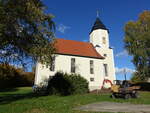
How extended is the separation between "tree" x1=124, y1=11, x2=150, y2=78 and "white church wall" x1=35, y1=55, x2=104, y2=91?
903 centimetres

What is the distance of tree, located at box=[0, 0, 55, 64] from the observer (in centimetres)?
1398

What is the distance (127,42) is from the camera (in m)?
30.8

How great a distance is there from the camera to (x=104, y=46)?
41781 mm

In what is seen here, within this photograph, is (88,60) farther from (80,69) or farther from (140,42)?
(140,42)

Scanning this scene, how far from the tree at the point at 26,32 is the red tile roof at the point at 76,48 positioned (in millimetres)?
18378

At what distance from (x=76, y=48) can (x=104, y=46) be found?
7667 millimetres

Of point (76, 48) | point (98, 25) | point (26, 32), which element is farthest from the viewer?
point (98, 25)

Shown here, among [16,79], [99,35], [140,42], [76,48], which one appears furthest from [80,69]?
[16,79]

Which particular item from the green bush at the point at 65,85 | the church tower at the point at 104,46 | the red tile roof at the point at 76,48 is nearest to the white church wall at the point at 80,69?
the red tile roof at the point at 76,48

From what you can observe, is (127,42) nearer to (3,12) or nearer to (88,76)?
(88,76)

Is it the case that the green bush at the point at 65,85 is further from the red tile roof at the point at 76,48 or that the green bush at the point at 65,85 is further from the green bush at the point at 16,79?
the green bush at the point at 16,79

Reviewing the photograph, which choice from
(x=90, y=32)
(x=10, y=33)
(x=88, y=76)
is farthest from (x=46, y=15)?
(x=90, y=32)

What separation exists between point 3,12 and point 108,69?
30222mm

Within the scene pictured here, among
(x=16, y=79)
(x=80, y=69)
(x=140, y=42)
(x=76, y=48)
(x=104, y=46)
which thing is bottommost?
(x=16, y=79)
